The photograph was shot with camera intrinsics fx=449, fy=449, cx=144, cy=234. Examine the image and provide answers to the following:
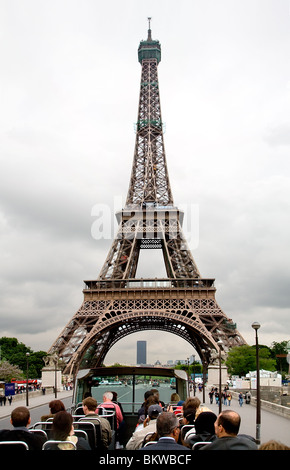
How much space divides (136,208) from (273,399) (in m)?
29.9

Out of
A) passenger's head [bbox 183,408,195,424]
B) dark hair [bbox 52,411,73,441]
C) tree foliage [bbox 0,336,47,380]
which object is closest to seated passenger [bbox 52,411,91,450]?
dark hair [bbox 52,411,73,441]

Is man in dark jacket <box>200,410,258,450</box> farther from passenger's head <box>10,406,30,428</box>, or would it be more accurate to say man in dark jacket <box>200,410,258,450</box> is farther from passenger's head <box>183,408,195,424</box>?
passenger's head <box>183,408,195,424</box>

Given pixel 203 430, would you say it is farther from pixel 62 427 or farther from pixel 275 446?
pixel 275 446

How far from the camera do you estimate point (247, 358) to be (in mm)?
54062

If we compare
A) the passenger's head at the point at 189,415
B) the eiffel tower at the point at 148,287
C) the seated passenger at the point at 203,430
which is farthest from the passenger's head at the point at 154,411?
the eiffel tower at the point at 148,287

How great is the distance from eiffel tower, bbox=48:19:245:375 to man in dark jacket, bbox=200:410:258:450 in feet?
A: 116

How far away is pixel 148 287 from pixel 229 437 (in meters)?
46.8

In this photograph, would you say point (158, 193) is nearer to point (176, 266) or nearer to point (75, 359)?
point (176, 266)

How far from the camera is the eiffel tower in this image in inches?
1871

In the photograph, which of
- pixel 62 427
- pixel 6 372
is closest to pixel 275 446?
pixel 62 427

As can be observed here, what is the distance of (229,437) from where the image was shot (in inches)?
162

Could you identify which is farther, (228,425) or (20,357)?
(20,357)

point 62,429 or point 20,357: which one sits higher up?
point 62,429
